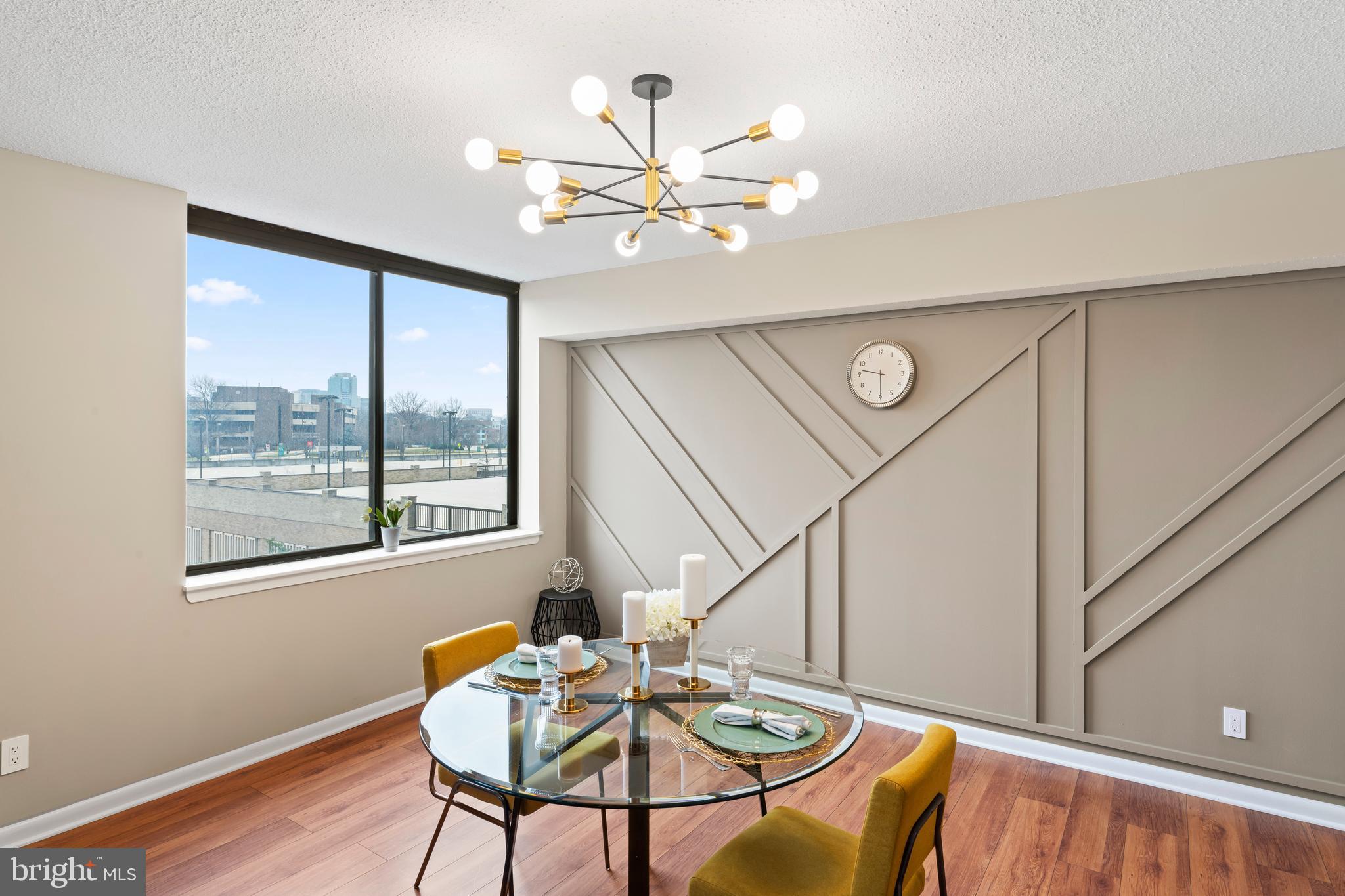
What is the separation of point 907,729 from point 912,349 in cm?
189

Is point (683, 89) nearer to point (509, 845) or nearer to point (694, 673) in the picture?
point (694, 673)

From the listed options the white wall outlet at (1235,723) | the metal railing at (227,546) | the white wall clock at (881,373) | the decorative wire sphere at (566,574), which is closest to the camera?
the white wall outlet at (1235,723)

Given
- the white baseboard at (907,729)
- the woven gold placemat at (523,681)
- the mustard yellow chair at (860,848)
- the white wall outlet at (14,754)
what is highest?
the woven gold placemat at (523,681)

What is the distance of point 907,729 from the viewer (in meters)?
3.55

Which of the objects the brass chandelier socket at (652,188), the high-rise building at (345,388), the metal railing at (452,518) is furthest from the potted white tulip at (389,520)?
the brass chandelier socket at (652,188)

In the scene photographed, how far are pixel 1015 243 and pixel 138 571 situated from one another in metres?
3.84

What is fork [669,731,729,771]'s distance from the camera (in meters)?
1.66

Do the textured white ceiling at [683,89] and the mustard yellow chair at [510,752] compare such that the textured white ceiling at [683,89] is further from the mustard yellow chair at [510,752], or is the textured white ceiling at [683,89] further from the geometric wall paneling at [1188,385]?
the mustard yellow chair at [510,752]

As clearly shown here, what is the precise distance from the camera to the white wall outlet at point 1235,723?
2.81 m

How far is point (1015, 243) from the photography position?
304 cm

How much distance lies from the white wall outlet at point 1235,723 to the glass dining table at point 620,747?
1.78m

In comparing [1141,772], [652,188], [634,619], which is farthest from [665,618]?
[1141,772]

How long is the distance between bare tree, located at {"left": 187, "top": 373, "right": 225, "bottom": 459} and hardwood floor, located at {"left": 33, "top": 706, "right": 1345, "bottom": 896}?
1525mm

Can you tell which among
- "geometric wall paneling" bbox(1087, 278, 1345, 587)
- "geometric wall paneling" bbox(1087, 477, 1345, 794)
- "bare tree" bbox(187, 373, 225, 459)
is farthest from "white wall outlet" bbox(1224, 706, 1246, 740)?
"bare tree" bbox(187, 373, 225, 459)
